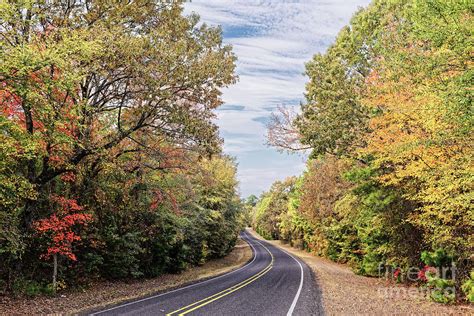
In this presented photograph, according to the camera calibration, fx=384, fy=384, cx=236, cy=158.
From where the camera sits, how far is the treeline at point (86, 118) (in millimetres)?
12219

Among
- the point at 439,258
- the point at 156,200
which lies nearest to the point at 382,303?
the point at 439,258

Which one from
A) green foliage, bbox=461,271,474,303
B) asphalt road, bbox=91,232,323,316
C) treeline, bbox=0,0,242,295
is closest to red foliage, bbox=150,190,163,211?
treeline, bbox=0,0,242,295

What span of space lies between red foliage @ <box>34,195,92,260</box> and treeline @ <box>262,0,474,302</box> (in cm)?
1133

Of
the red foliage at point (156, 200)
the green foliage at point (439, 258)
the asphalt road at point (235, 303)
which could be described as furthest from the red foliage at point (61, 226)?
the green foliage at point (439, 258)

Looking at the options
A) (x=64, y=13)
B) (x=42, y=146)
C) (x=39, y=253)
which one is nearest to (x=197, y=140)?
(x=42, y=146)

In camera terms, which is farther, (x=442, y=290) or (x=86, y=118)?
(x=86, y=118)

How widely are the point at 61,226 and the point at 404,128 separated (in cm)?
1401

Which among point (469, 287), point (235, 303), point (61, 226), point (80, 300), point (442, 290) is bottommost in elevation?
point (80, 300)

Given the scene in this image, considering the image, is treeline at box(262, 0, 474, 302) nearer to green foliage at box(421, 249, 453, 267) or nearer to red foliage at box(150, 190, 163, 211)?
green foliage at box(421, 249, 453, 267)

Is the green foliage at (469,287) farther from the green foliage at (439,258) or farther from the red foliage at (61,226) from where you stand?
the red foliage at (61,226)

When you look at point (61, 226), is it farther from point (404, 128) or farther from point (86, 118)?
point (404, 128)

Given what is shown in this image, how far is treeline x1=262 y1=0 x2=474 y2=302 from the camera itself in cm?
923

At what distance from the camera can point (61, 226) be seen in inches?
600

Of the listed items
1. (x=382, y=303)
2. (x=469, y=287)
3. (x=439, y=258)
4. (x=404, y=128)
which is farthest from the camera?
(x=439, y=258)
